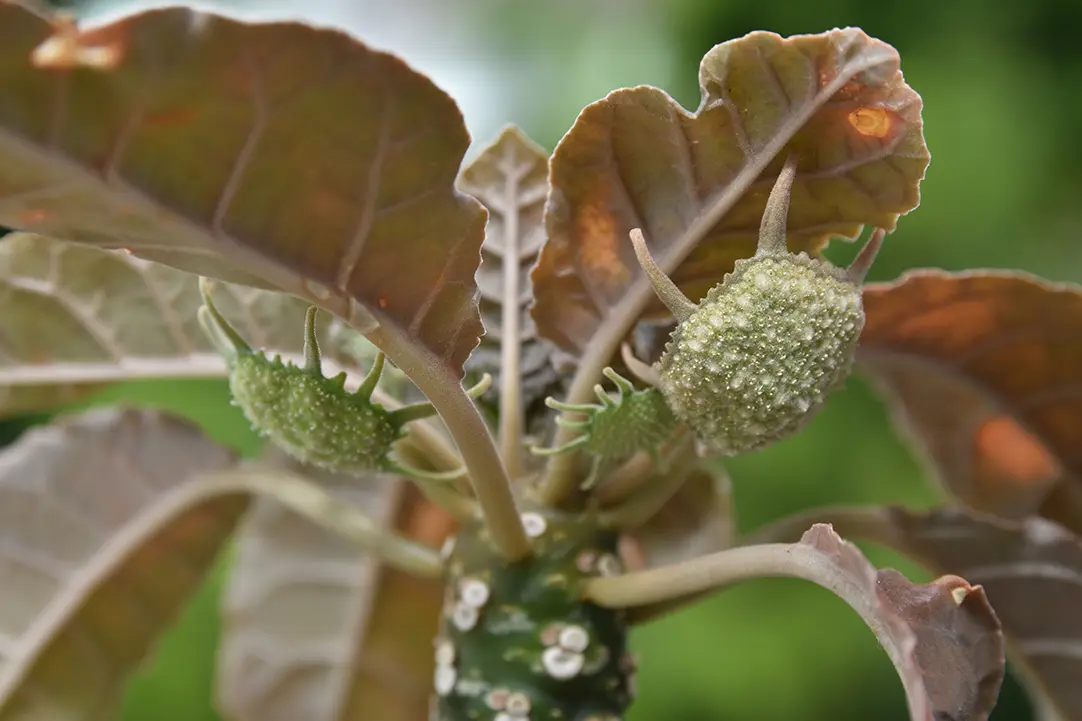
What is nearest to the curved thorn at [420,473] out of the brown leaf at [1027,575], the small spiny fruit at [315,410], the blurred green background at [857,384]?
the small spiny fruit at [315,410]

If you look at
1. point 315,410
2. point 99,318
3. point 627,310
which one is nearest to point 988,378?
point 627,310

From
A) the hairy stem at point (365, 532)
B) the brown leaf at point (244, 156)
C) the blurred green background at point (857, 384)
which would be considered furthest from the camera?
the blurred green background at point (857, 384)

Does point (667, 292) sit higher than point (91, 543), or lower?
higher

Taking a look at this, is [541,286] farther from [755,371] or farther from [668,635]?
[668,635]

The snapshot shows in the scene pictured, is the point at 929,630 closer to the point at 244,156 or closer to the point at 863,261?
the point at 863,261

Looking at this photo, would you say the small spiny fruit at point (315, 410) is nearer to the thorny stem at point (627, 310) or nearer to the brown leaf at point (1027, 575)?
the thorny stem at point (627, 310)

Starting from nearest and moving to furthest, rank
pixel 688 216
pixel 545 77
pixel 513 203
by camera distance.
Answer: pixel 688 216, pixel 513 203, pixel 545 77

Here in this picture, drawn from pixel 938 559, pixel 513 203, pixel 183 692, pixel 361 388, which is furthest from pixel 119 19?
pixel 183 692
